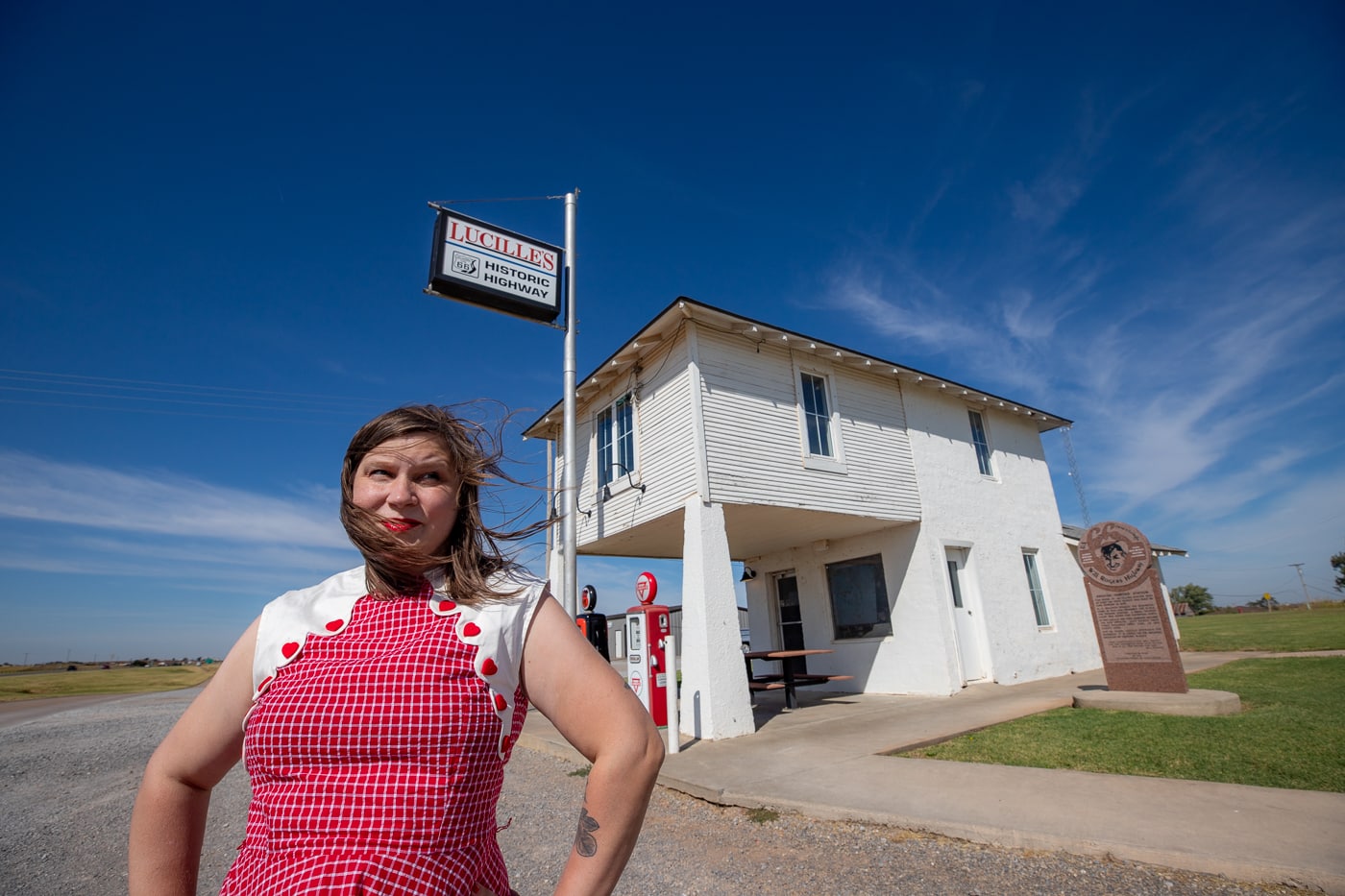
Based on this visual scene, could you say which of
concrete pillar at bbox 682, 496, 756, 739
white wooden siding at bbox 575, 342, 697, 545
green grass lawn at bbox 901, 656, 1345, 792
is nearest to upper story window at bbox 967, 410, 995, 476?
green grass lawn at bbox 901, 656, 1345, 792

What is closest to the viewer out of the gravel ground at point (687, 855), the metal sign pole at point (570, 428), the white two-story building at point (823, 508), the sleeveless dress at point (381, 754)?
the sleeveless dress at point (381, 754)

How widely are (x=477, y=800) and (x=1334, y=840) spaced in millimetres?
4388

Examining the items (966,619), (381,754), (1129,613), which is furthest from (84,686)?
(1129,613)

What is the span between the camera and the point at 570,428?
31.1 ft

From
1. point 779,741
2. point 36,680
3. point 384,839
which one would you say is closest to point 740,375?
point 779,741

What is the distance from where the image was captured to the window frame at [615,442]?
34.0ft

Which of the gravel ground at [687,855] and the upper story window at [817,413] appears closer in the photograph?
the gravel ground at [687,855]

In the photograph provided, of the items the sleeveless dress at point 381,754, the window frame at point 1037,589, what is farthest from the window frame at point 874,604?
the sleeveless dress at point 381,754

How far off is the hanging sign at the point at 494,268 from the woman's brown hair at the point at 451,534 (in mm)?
9010

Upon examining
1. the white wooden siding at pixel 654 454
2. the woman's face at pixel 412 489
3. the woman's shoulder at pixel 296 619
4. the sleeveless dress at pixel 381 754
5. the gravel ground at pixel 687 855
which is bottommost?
the gravel ground at pixel 687 855

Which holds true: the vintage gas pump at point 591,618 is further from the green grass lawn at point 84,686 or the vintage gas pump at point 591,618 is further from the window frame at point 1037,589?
the green grass lawn at point 84,686

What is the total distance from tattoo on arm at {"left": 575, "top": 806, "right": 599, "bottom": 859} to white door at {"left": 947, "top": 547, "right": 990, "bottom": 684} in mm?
11030

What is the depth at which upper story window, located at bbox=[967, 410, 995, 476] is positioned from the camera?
42.1ft

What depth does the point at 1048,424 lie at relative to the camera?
14.4 metres
